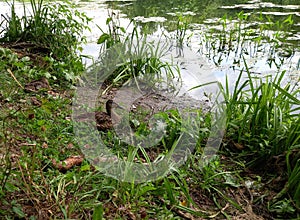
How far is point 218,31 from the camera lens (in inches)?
181

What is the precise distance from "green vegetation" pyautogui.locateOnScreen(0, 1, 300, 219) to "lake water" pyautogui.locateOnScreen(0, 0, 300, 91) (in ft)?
3.45

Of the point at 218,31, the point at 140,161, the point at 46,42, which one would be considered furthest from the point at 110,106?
the point at 218,31

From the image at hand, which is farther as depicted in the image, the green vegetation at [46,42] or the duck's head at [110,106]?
the green vegetation at [46,42]

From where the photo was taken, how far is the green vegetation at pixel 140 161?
57.7 inches

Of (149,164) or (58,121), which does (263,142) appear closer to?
(149,164)

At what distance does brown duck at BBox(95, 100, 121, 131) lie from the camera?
2.24m

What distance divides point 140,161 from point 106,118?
558 millimetres

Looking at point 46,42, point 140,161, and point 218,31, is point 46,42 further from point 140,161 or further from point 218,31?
point 218,31

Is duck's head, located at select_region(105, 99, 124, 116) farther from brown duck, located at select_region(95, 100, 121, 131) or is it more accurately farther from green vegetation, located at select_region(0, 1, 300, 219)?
green vegetation, located at select_region(0, 1, 300, 219)

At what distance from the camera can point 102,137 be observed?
212 centimetres

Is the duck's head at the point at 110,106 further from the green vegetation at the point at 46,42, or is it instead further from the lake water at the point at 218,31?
the lake water at the point at 218,31

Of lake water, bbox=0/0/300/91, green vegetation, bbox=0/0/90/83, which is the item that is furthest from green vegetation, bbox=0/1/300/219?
lake water, bbox=0/0/300/91

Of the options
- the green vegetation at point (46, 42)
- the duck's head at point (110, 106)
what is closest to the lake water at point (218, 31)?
the green vegetation at point (46, 42)

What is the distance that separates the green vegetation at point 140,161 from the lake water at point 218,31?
1.05 m
